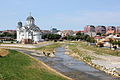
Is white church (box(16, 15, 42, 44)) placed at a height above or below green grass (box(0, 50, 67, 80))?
above

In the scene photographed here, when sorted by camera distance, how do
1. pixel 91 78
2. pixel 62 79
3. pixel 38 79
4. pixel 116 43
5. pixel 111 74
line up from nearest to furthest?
pixel 38 79
pixel 62 79
pixel 91 78
pixel 111 74
pixel 116 43

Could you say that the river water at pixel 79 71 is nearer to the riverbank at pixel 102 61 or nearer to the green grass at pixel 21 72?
the riverbank at pixel 102 61

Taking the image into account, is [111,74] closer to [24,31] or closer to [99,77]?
[99,77]

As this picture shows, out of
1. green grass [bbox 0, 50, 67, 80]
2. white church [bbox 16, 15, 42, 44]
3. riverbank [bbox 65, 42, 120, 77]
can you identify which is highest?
white church [bbox 16, 15, 42, 44]

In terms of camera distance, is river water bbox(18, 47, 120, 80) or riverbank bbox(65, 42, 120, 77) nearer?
river water bbox(18, 47, 120, 80)

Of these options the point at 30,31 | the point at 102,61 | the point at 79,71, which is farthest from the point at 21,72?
the point at 30,31

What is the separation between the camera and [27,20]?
154250mm

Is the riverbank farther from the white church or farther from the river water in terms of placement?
the white church

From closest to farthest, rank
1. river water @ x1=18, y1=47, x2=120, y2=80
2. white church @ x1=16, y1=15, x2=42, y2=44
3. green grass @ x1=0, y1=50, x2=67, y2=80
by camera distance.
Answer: green grass @ x1=0, y1=50, x2=67, y2=80 → river water @ x1=18, y1=47, x2=120, y2=80 → white church @ x1=16, y1=15, x2=42, y2=44

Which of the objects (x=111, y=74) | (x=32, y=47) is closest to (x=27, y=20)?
(x=32, y=47)

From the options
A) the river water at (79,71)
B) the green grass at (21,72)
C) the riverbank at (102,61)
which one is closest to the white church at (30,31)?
the riverbank at (102,61)

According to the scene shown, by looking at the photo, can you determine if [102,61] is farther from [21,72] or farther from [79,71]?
[21,72]

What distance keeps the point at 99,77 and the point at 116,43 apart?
8143 centimetres

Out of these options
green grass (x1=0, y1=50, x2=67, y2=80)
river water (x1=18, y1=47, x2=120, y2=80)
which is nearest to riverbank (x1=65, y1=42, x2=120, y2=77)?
river water (x1=18, y1=47, x2=120, y2=80)
